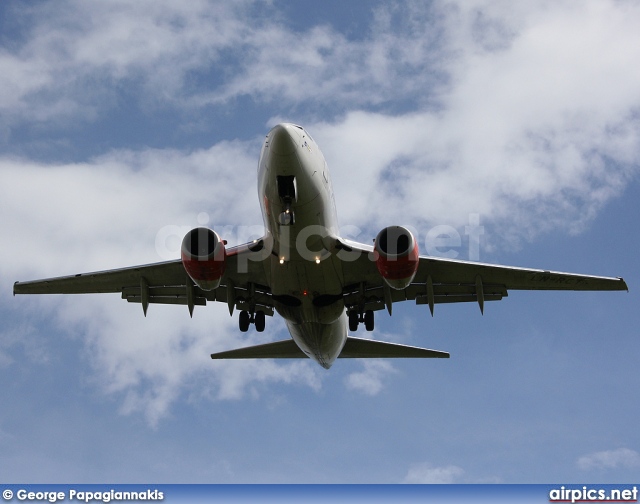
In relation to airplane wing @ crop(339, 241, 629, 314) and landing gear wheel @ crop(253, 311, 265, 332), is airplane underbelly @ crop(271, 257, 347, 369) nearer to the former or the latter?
airplane wing @ crop(339, 241, 629, 314)

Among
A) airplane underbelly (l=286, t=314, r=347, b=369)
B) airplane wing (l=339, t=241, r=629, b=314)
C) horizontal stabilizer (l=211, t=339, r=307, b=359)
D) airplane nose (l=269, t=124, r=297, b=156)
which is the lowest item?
airplane underbelly (l=286, t=314, r=347, b=369)

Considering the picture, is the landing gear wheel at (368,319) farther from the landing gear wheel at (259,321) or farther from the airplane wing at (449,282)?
the landing gear wheel at (259,321)

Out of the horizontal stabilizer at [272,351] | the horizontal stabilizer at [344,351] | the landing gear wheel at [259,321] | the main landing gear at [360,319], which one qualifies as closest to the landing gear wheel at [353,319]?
the main landing gear at [360,319]

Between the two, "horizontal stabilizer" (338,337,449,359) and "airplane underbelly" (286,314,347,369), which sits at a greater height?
"horizontal stabilizer" (338,337,449,359)

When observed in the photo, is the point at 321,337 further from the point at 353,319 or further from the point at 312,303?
the point at 312,303

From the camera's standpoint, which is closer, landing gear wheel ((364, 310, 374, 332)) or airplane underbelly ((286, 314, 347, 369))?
airplane underbelly ((286, 314, 347, 369))

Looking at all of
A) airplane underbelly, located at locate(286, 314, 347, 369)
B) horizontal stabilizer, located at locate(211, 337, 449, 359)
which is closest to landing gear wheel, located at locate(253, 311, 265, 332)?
airplane underbelly, located at locate(286, 314, 347, 369)

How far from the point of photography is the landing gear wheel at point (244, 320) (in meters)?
28.6

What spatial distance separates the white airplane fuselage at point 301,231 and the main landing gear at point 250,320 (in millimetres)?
1374

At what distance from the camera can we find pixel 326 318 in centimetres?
2700

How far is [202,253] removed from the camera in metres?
23.0

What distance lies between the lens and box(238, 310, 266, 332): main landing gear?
93.9 ft

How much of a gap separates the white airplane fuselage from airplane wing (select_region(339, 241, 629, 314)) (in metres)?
0.70

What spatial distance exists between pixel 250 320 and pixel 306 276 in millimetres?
4377
